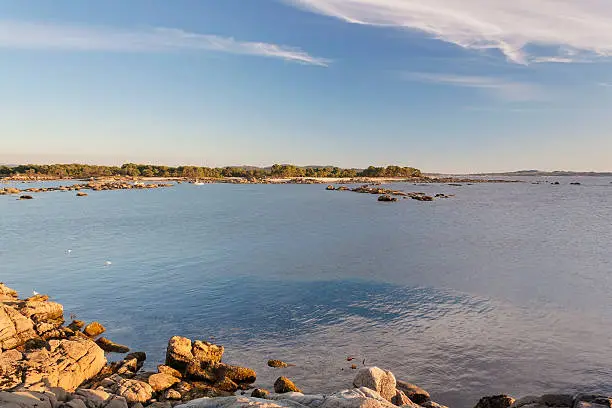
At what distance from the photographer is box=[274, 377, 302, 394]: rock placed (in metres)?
17.0

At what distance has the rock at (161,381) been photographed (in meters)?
16.8

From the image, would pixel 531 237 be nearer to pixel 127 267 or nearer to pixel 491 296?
pixel 491 296

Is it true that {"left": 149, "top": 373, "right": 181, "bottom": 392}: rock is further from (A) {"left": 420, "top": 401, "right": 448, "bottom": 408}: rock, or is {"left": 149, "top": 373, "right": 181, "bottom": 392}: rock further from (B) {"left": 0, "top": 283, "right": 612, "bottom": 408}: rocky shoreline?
(A) {"left": 420, "top": 401, "right": 448, "bottom": 408}: rock

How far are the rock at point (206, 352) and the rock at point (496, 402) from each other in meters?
12.2

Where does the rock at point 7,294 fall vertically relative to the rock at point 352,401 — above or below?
below

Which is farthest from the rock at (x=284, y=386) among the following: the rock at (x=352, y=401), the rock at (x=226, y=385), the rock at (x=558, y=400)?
the rock at (x=558, y=400)

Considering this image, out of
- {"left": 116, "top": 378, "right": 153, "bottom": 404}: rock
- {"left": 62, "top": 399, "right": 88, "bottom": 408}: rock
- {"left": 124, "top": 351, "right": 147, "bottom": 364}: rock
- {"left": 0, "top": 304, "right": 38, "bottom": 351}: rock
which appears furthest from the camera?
{"left": 0, "top": 304, "right": 38, "bottom": 351}: rock

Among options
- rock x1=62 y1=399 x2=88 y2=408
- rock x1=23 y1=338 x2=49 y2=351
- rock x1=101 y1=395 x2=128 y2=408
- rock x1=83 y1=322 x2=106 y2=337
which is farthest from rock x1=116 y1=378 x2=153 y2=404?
rock x1=83 y1=322 x2=106 y2=337

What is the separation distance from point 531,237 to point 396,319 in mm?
44292

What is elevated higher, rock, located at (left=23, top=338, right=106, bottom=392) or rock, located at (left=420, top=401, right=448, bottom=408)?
rock, located at (left=23, top=338, right=106, bottom=392)

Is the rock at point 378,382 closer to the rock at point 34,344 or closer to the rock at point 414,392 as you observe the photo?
the rock at point 414,392

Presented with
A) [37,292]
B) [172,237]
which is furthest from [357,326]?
[172,237]

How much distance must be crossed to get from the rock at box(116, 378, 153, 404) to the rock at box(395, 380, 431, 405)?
10428 mm

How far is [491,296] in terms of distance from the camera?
31.2m
